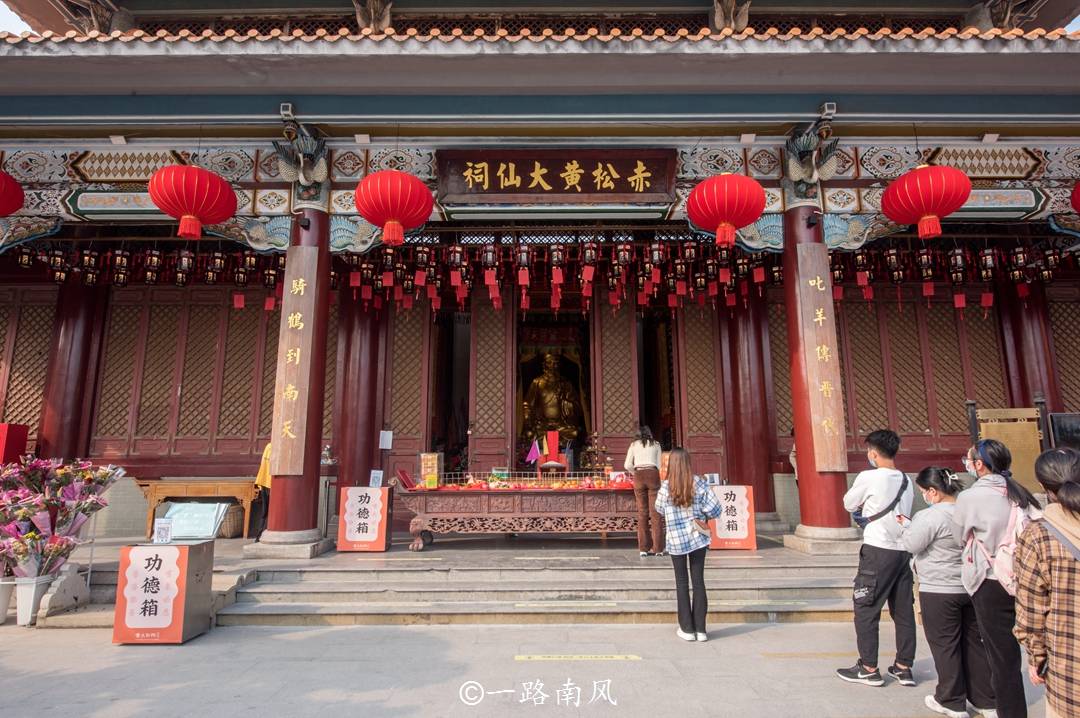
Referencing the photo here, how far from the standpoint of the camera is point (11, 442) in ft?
20.4

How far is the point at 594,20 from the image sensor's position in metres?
7.46

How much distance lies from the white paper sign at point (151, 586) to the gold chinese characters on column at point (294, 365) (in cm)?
179

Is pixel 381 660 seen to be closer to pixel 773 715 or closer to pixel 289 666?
pixel 289 666

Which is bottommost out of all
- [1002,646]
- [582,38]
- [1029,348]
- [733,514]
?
[1002,646]

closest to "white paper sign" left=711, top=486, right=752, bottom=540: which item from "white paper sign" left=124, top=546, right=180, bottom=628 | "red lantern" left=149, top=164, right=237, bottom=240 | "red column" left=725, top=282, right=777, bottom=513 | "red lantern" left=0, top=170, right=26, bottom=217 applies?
"red column" left=725, top=282, right=777, bottom=513

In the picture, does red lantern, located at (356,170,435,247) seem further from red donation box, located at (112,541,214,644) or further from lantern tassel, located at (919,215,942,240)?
lantern tassel, located at (919,215,942,240)

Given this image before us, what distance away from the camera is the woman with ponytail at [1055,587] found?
1.80 meters

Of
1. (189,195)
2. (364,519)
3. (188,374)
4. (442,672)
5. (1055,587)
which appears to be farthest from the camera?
(188,374)

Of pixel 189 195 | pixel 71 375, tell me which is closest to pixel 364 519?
pixel 189 195

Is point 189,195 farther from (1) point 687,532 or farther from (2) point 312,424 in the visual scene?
(1) point 687,532

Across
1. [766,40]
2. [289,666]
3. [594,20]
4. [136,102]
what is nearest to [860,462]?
[766,40]

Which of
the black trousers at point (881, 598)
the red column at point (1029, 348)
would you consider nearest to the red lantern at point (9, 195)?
the black trousers at point (881, 598)

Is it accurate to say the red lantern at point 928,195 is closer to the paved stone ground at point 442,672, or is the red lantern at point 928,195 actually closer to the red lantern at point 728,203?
the red lantern at point 728,203

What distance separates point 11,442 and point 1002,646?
871 cm
